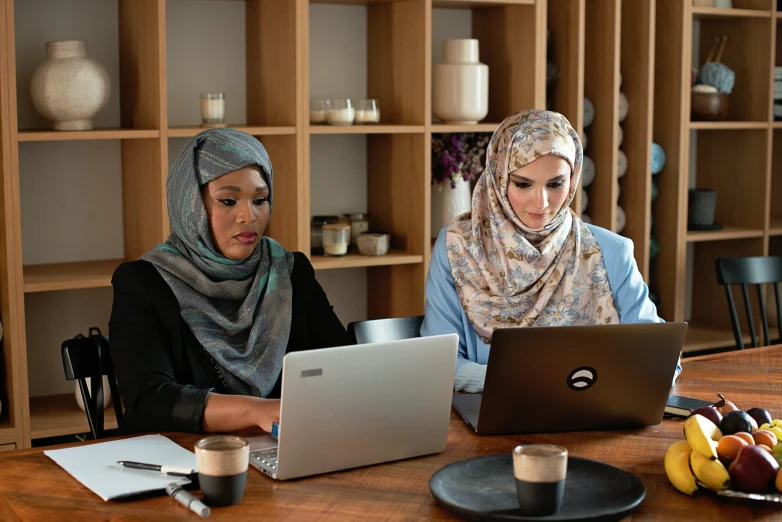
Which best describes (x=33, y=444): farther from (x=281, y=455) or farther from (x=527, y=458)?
(x=527, y=458)

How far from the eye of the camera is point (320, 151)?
11.9ft

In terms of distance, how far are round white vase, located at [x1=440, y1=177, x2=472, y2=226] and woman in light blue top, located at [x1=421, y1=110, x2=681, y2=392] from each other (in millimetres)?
1132

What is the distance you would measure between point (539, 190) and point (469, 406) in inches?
27.1

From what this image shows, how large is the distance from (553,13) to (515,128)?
59.1 inches

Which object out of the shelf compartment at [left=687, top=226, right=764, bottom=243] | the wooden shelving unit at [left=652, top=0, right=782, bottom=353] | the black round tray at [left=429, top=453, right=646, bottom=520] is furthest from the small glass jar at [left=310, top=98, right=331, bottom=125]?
the black round tray at [left=429, top=453, right=646, bottom=520]

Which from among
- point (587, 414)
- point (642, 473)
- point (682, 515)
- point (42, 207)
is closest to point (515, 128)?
point (587, 414)

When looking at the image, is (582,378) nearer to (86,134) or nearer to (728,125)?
(86,134)

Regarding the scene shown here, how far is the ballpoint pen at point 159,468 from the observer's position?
1.50m

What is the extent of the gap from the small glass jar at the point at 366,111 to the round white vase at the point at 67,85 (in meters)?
0.84

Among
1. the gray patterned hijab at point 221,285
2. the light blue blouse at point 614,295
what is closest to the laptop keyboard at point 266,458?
the gray patterned hijab at point 221,285

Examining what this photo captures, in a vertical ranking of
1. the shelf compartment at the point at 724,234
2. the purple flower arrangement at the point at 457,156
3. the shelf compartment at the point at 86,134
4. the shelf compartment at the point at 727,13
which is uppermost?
the shelf compartment at the point at 727,13

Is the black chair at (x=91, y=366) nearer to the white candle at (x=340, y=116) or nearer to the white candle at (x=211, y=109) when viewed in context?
the white candle at (x=211, y=109)

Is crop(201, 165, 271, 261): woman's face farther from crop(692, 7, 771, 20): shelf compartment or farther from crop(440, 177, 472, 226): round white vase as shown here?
crop(692, 7, 771, 20): shelf compartment

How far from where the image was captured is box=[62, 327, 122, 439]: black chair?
208 centimetres
